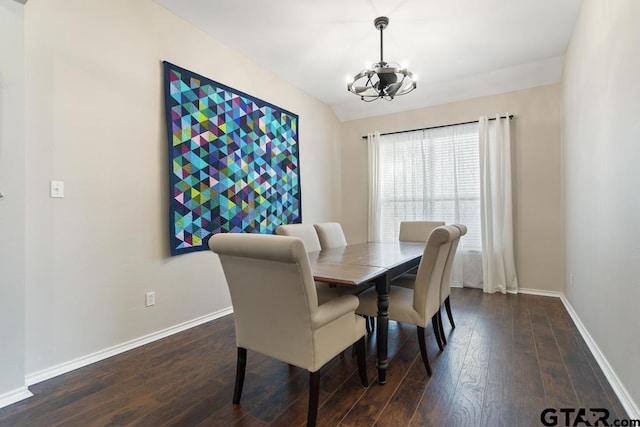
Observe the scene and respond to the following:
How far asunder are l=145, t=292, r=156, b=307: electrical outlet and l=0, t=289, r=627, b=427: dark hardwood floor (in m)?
0.33

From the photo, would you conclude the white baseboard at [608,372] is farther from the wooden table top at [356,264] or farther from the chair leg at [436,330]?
Result: the wooden table top at [356,264]

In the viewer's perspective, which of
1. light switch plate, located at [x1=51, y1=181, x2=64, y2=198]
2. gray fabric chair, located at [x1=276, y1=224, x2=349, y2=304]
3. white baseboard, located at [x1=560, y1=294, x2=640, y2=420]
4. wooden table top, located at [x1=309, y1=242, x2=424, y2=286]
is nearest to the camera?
white baseboard, located at [x1=560, y1=294, x2=640, y2=420]

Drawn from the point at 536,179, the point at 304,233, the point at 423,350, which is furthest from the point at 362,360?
the point at 536,179

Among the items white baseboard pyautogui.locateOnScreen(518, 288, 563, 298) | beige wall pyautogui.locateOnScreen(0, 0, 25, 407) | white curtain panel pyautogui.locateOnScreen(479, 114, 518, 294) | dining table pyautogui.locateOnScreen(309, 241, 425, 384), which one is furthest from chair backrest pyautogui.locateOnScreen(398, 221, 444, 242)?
beige wall pyautogui.locateOnScreen(0, 0, 25, 407)

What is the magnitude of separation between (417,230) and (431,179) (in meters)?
1.25

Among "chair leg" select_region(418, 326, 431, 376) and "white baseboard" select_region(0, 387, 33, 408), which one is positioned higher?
"chair leg" select_region(418, 326, 431, 376)

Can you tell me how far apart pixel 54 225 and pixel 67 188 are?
255 mm

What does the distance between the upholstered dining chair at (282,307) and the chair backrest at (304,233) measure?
1.08 meters

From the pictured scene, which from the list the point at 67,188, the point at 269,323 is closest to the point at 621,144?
the point at 269,323

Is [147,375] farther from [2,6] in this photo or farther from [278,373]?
[2,6]

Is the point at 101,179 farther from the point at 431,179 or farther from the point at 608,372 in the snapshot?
the point at 431,179

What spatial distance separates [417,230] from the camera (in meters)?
3.54

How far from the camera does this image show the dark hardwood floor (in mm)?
1594

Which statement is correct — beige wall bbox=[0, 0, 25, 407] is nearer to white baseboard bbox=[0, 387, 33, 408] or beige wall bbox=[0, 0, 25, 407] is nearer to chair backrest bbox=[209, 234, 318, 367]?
white baseboard bbox=[0, 387, 33, 408]
